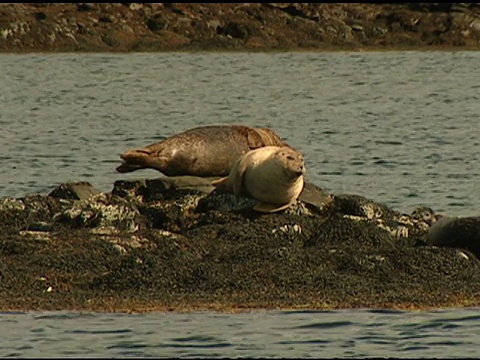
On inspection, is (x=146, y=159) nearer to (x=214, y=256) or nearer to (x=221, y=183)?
(x=221, y=183)

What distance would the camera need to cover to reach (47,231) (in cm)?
1476

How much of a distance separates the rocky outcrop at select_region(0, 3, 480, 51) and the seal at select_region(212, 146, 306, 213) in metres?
32.3

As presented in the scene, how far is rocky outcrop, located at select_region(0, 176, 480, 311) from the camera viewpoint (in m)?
12.8

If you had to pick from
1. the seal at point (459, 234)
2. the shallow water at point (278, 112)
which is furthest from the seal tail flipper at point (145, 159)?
the shallow water at point (278, 112)

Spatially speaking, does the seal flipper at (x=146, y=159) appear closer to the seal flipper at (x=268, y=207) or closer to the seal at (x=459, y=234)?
the seal flipper at (x=268, y=207)

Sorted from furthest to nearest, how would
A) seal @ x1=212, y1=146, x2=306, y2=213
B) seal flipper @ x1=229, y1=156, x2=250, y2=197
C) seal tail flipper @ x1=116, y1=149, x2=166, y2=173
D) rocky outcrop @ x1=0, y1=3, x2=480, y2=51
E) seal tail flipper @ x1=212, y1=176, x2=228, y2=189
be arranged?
rocky outcrop @ x1=0, y1=3, x2=480, y2=51
seal tail flipper @ x1=116, y1=149, x2=166, y2=173
seal tail flipper @ x1=212, y1=176, x2=228, y2=189
seal flipper @ x1=229, y1=156, x2=250, y2=197
seal @ x1=212, y1=146, x2=306, y2=213

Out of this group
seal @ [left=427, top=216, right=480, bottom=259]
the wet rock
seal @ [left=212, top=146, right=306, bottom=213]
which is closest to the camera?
seal @ [left=427, top=216, right=480, bottom=259]

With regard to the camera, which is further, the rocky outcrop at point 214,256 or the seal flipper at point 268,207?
the seal flipper at point 268,207

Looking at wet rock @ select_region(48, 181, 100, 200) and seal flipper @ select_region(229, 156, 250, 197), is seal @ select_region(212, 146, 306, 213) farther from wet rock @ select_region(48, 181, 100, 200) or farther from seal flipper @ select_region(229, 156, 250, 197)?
wet rock @ select_region(48, 181, 100, 200)

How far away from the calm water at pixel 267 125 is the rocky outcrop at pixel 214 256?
0.54m

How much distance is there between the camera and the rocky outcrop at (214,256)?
12789 mm

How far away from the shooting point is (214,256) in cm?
1384


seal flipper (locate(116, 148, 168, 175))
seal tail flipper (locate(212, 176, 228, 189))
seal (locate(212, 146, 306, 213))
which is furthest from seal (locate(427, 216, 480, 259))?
seal flipper (locate(116, 148, 168, 175))

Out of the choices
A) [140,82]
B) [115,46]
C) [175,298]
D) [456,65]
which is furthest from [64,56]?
[175,298]
